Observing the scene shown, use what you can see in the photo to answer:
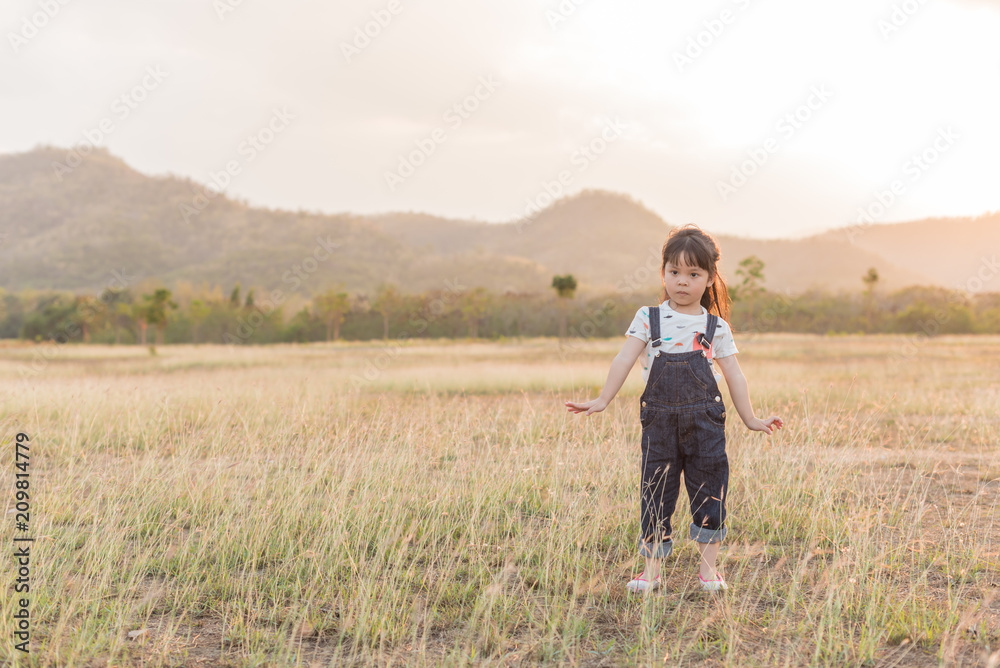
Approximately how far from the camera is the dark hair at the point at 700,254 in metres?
3.30

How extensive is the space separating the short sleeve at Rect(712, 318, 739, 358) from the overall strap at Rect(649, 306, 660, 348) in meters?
0.33

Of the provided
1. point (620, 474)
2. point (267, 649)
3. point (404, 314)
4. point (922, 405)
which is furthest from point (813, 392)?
point (404, 314)

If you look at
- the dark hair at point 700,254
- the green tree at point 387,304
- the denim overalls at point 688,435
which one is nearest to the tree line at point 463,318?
the green tree at point 387,304

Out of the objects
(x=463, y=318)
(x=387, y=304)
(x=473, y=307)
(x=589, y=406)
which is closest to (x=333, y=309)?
(x=387, y=304)

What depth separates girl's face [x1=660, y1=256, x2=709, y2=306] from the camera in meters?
3.32

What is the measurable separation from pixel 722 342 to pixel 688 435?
565 mm

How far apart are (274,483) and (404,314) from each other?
61965 mm

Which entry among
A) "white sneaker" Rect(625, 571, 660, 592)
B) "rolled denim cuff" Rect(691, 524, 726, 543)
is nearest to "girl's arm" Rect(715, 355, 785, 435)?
"rolled denim cuff" Rect(691, 524, 726, 543)

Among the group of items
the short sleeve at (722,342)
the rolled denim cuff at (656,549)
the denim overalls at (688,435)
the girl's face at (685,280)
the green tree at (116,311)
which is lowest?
the rolled denim cuff at (656,549)

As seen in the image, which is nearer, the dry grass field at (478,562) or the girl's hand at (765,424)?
the dry grass field at (478,562)

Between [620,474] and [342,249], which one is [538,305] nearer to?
[620,474]

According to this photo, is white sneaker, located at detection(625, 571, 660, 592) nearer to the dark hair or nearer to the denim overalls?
the denim overalls

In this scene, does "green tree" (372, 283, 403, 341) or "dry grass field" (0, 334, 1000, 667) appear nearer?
"dry grass field" (0, 334, 1000, 667)

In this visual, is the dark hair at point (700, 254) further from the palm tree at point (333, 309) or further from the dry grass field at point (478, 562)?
the palm tree at point (333, 309)
